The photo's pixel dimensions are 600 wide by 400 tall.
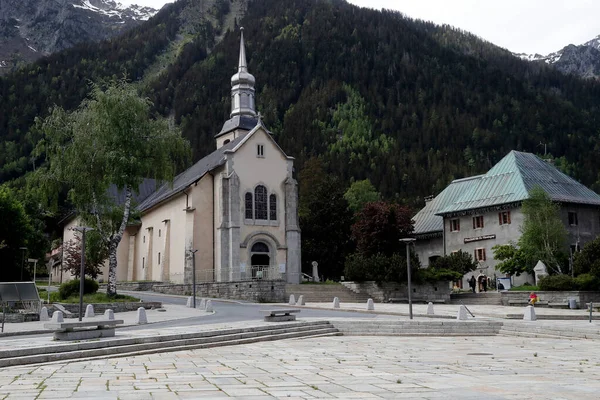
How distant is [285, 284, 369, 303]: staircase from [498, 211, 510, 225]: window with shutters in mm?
14288

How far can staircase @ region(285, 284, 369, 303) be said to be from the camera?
43950mm

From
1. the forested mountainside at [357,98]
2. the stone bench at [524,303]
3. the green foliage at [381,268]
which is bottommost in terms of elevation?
the stone bench at [524,303]

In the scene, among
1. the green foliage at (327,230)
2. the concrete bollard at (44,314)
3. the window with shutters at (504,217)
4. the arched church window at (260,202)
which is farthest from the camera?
the green foliage at (327,230)

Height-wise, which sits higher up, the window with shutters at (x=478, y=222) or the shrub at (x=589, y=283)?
the window with shutters at (x=478, y=222)

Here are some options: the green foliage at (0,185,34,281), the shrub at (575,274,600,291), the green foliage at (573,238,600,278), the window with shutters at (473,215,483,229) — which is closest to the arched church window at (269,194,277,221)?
the window with shutters at (473,215,483,229)

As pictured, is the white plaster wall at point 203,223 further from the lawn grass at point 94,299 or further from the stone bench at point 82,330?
the stone bench at point 82,330

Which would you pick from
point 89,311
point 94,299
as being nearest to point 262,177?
point 94,299

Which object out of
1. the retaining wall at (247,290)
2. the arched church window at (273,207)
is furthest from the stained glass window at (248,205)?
the retaining wall at (247,290)

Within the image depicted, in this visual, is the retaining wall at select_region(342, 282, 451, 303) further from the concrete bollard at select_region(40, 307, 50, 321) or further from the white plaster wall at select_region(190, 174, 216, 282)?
the concrete bollard at select_region(40, 307, 50, 321)

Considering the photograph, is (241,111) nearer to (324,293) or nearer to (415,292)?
(324,293)

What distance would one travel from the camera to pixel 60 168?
35.5m

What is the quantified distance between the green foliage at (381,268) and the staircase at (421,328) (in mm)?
18928

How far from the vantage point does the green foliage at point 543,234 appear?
44.5 metres

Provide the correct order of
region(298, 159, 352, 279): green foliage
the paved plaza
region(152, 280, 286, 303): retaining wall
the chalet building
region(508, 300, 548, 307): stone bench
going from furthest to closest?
region(298, 159, 352, 279): green foliage < the chalet building < region(152, 280, 286, 303): retaining wall < region(508, 300, 548, 307): stone bench < the paved plaza
